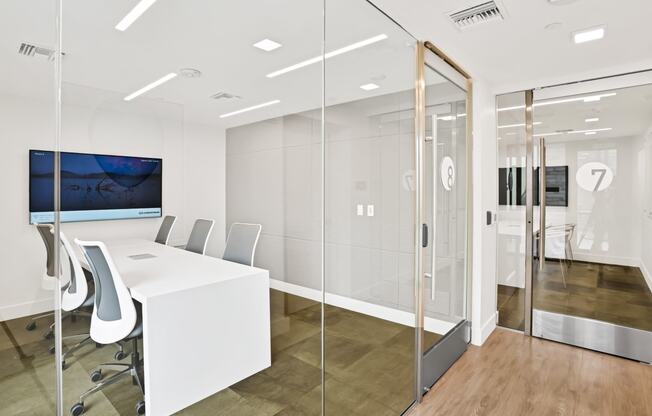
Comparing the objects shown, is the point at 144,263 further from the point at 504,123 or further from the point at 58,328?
the point at 504,123

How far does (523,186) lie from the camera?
3859 millimetres

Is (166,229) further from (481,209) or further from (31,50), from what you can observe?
(481,209)

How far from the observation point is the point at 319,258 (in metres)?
1.90

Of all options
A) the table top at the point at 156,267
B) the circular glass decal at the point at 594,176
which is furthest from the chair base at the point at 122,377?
the circular glass decal at the point at 594,176

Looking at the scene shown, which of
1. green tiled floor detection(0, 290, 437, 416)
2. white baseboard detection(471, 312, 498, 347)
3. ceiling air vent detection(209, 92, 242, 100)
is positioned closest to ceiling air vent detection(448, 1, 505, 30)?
ceiling air vent detection(209, 92, 242, 100)

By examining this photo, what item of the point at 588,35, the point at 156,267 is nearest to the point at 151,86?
the point at 156,267

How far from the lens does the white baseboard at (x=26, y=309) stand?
992mm

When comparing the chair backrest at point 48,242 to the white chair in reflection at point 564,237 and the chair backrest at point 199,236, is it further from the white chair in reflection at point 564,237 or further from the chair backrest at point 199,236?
the white chair in reflection at point 564,237

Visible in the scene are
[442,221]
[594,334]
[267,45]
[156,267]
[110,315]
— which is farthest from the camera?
[594,334]

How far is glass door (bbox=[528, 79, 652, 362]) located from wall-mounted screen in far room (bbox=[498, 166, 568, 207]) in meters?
0.01

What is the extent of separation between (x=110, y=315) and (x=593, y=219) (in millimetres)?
4066

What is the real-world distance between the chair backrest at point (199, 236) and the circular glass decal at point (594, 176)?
3.66 metres

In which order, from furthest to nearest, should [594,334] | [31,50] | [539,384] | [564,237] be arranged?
[564,237], [594,334], [539,384], [31,50]

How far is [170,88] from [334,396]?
5.72 ft
